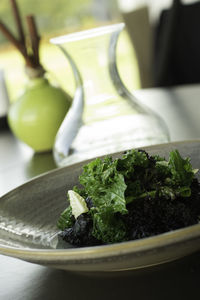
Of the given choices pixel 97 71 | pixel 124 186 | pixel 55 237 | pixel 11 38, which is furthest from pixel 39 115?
pixel 124 186

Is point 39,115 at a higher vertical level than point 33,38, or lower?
lower

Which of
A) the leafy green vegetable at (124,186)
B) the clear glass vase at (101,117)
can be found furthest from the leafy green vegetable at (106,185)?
the clear glass vase at (101,117)

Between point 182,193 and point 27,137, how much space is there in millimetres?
816

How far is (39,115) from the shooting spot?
1418 millimetres

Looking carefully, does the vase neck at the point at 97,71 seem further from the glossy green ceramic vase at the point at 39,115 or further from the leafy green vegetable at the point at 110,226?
the leafy green vegetable at the point at 110,226

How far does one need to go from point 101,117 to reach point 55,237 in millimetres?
452

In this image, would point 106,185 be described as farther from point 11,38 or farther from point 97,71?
point 11,38

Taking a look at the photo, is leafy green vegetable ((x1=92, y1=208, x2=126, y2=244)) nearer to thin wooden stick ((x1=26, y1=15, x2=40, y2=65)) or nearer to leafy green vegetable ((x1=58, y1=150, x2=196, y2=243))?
leafy green vegetable ((x1=58, y1=150, x2=196, y2=243))

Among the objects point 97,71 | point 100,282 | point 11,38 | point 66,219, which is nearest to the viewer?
point 100,282

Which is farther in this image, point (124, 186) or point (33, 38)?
point (33, 38)

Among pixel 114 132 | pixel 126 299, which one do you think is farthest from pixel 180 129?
pixel 126 299

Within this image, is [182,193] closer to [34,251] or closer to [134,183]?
[134,183]

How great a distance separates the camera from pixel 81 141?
119 cm

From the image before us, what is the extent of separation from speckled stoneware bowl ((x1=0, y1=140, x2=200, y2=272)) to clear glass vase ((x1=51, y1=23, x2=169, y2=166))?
24cm
